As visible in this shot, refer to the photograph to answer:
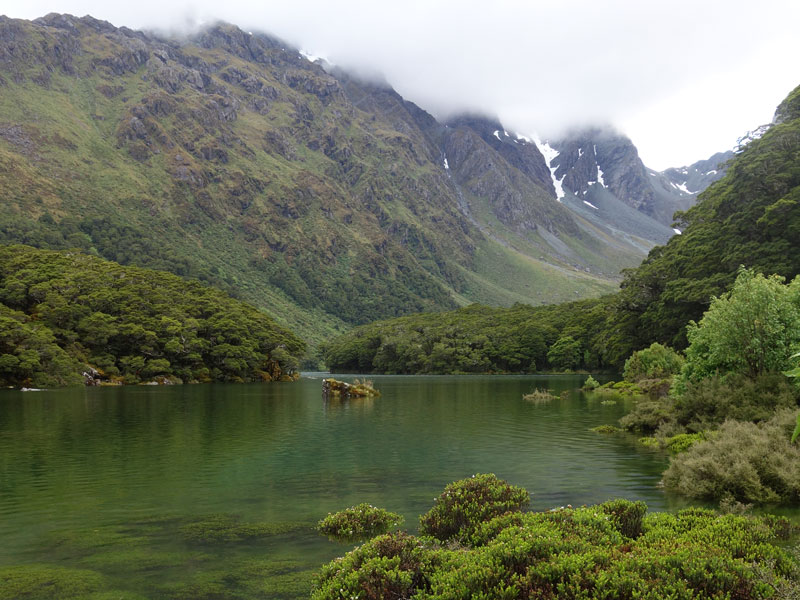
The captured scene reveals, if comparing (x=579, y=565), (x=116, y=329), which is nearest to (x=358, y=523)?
(x=579, y=565)

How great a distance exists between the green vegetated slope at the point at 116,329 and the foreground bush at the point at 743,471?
88877 millimetres

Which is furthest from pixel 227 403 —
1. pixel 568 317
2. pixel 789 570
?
pixel 568 317

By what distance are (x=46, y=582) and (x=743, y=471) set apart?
21.2m

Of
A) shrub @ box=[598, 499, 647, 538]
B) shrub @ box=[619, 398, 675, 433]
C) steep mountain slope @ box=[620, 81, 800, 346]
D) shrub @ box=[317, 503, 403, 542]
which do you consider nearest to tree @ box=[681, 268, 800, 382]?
shrub @ box=[619, 398, 675, 433]

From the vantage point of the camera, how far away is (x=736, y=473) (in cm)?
1861

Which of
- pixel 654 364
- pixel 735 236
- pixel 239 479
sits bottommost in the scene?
pixel 654 364

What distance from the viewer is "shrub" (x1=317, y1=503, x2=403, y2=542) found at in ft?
50.7

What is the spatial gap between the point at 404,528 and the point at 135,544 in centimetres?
776

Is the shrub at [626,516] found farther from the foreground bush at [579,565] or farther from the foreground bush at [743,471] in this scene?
the foreground bush at [743,471]

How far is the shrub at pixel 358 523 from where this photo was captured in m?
15.5

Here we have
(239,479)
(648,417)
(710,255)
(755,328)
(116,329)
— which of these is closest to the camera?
(239,479)

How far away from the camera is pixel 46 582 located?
12.2 metres

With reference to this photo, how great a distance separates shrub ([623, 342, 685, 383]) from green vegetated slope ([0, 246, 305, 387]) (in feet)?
258

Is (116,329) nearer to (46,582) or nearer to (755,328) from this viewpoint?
(46,582)
